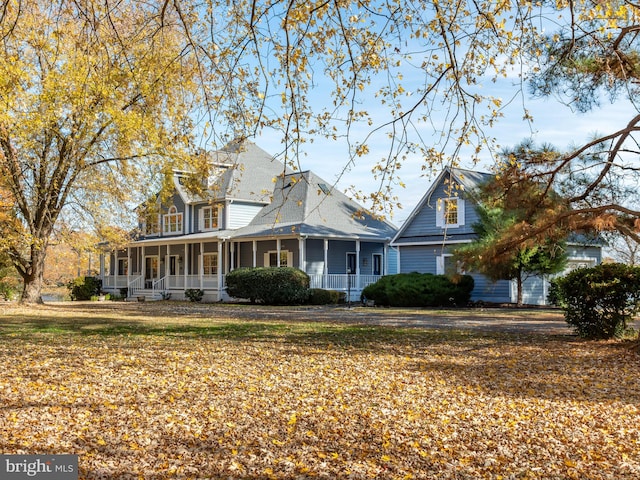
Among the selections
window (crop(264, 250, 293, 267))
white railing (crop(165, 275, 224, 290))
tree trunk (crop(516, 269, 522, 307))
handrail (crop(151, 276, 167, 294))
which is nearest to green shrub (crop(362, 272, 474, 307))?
tree trunk (crop(516, 269, 522, 307))

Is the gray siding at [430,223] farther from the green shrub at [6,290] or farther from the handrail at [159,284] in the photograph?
the green shrub at [6,290]

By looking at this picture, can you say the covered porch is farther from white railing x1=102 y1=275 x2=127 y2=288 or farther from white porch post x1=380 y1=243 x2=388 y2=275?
white railing x1=102 y1=275 x2=127 y2=288

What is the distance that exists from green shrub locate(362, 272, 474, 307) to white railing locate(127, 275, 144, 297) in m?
15.0

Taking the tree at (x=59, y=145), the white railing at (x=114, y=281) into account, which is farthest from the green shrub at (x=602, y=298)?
the white railing at (x=114, y=281)

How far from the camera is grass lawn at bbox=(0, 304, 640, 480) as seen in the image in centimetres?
521

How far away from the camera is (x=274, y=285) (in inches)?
1075

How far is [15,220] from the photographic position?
74.9 feet

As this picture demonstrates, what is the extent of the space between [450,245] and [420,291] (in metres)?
2.56

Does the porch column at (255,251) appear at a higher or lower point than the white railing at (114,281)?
higher

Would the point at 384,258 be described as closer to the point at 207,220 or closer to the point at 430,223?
the point at 430,223

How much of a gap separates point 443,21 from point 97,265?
4492cm

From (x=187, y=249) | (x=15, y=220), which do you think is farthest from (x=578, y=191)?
(x=187, y=249)

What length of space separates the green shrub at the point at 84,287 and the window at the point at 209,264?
25.2 ft

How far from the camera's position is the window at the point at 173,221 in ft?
116
